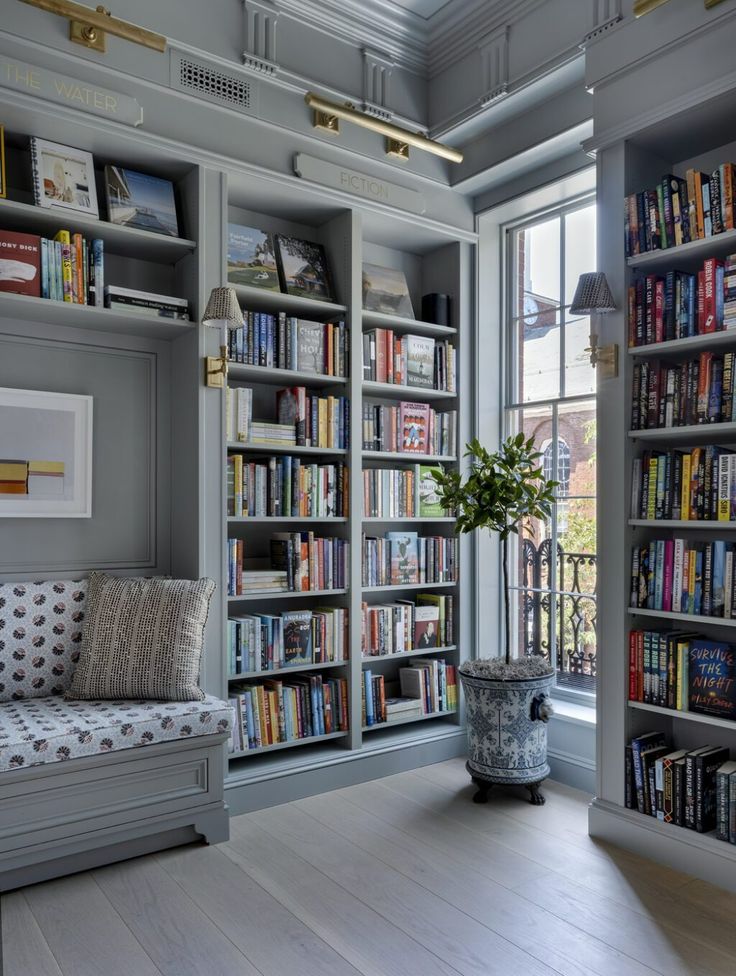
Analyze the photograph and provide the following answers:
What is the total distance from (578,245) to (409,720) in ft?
8.49

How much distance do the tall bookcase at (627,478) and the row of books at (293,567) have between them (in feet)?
4.10

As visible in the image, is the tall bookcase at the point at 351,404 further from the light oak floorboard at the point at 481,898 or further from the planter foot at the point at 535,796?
the planter foot at the point at 535,796

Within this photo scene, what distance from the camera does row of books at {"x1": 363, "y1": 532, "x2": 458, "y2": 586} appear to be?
3801 mm

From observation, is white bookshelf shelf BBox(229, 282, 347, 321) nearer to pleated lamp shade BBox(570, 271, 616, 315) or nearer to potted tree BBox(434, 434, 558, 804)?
potted tree BBox(434, 434, 558, 804)

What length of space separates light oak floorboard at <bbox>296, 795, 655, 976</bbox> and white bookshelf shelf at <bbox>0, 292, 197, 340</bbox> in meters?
2.17

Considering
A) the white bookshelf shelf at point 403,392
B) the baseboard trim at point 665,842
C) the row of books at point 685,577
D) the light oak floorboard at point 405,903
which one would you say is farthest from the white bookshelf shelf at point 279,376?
the baseboard trim at point 665,842

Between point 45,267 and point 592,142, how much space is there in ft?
7.26

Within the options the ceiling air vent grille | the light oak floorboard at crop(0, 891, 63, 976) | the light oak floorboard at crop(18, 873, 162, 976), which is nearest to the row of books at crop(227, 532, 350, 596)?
the light oak floorboard at crop(18, 873, 162, 976)

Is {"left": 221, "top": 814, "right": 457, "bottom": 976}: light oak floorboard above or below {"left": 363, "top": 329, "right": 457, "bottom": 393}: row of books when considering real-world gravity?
below

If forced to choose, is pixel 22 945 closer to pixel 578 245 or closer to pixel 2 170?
pixel 2 170

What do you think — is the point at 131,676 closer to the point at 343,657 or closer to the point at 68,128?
the point at 343,657

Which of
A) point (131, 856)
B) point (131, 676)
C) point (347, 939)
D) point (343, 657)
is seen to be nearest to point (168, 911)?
point (131, 856)

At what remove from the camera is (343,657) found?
3.63 m

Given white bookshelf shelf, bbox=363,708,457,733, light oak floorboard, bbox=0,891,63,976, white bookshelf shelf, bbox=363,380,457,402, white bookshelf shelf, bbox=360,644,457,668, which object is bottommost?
light oak floorboard, bbox=0,891,63,976
